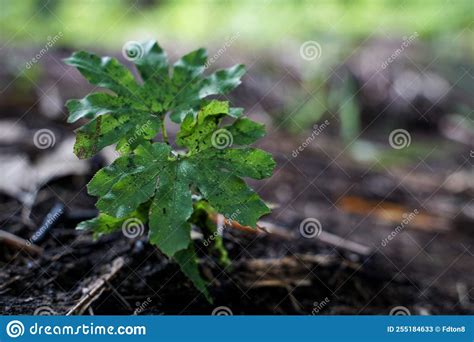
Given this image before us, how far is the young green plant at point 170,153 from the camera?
4.17 ft

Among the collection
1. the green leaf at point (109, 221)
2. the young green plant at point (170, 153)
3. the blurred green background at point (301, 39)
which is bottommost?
the green leaf at point (109, 221)

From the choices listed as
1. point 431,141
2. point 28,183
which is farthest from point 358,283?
point 431,141

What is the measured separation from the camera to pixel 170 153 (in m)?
1.35

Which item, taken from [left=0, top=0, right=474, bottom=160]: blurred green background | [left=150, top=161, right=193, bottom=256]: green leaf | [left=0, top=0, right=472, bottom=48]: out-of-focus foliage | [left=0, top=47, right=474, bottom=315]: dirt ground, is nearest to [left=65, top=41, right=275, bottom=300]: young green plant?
[left=150, top=161, right=193, bottom=256]: green leaf

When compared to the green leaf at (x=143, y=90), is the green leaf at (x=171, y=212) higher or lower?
lower

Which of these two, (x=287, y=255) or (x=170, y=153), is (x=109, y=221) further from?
(x=287, y=255)

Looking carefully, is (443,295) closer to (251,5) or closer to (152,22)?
(251,5)

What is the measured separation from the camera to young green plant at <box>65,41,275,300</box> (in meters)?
1.27

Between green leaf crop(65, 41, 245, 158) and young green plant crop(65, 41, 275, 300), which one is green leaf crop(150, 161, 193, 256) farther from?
green leaf crop(65, 41, 245, 158)

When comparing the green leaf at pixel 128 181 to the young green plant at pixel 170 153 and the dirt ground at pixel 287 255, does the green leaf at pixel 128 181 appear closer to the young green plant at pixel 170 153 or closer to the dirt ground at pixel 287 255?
the young green plant at pixel 170 153

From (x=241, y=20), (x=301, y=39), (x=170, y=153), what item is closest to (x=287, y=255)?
(x=170, y=153)

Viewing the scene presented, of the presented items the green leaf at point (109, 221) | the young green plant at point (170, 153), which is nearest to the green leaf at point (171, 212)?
the young green plant at point (170, 153)

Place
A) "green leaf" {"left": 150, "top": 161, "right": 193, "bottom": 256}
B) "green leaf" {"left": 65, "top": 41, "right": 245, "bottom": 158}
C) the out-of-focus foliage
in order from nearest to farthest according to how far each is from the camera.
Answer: "green leaf" {"left": 150, "top": 161, "right": 193, "bottom": 256} < "green leaf" {"left": 65, "top": 41, "right": 245, "bottom": 158} < the out-of-focus foliage
